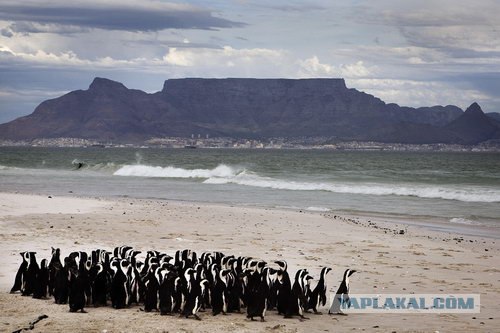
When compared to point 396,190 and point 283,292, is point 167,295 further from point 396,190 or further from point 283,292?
point 396,190

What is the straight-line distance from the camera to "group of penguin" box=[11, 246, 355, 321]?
9680 mm

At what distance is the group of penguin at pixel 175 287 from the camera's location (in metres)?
9.68

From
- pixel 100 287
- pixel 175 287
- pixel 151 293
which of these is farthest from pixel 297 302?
pixel 100 287

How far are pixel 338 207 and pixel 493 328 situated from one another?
18711 millimetres

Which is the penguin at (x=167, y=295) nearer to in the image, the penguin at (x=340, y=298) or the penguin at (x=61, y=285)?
the penguin at (x=61, y=285)

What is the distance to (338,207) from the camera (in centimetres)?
2798

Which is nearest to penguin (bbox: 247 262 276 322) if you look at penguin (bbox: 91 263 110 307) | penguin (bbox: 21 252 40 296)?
penguin (bbox: 91 263 110 307)

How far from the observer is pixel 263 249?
15.0 metres

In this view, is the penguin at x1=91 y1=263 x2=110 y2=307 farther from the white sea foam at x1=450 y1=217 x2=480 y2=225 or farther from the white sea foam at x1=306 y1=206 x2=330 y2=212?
the white sea foam at x1=306 y1=206 x2=330 y2=212

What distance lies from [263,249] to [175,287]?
5.42m

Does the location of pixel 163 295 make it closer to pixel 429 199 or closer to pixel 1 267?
pixel 1 267

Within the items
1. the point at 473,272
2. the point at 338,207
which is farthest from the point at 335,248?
the point at 338,207

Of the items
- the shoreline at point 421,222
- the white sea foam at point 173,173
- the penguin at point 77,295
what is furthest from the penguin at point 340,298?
the white sea foam at point 173,173

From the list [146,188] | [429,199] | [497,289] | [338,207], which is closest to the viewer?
[497,289]
